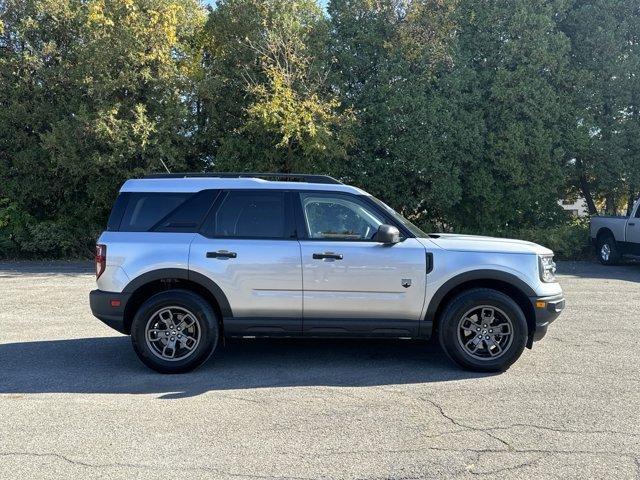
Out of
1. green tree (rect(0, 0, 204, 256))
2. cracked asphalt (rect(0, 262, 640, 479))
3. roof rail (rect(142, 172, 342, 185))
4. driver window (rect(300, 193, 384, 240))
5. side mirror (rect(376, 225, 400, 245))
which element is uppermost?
green tree (rect(0, 0, 204, 256))

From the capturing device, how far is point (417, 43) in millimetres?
16625

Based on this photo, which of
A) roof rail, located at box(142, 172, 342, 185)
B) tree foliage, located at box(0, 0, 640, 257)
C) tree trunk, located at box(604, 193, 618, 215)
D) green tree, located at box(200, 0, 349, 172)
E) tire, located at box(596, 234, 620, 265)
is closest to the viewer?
roof rail, located at box(142, 172, 342, 185)

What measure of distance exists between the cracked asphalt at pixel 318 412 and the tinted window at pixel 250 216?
1413 millimetres

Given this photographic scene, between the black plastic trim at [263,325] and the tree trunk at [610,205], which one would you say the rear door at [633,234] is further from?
the black plastic trim at [263,325]

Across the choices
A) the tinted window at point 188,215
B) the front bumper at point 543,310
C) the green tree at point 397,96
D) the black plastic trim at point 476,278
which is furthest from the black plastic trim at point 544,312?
the green tree at point 397,96

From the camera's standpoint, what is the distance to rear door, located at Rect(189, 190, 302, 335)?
6000mm

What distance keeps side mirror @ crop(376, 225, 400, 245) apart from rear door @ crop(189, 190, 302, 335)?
2.70 ft

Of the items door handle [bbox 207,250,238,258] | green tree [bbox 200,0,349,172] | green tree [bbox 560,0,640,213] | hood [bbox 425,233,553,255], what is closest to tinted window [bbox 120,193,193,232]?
door handle [bbox 207,250,238,258]

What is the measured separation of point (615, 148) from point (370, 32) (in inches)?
319

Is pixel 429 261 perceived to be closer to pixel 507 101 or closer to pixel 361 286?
pixel 361 286

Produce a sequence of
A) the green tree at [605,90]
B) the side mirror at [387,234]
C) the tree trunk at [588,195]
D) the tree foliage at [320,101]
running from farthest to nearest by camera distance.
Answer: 1. the tree trunk at [588,195]
2. the green tree at [605,90]
3. the tree foliage at [320,101]
4. the side mirror at [387,234]

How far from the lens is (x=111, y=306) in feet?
19.9

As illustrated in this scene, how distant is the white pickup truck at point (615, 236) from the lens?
1493 cm

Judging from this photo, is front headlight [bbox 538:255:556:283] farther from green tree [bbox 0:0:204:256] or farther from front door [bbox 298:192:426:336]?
green tree [bbox 0:0:204:256]
